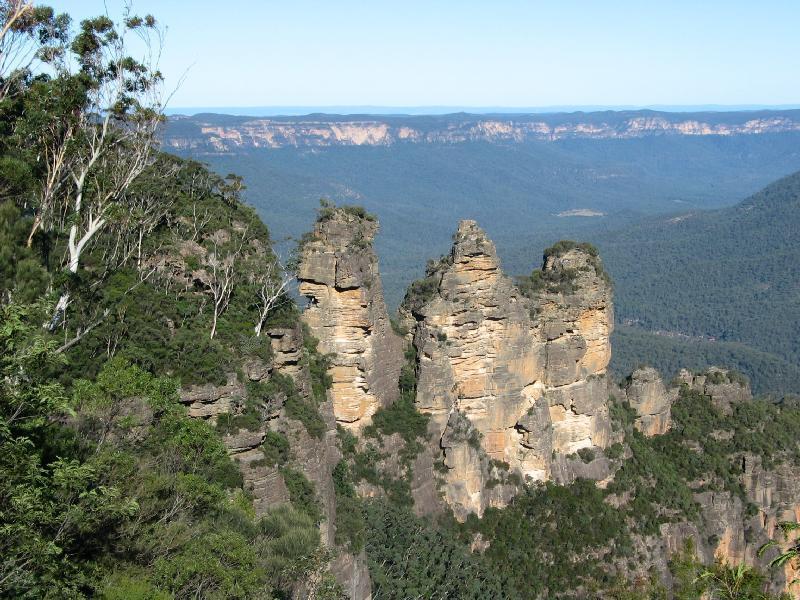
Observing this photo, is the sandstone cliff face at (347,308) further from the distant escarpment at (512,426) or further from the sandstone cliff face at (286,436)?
the sandstone cliff face at (286,436)

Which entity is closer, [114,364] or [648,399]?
[114,364]

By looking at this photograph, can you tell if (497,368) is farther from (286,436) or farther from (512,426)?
(286,436)

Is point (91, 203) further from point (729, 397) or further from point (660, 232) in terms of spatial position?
point (660, 232)

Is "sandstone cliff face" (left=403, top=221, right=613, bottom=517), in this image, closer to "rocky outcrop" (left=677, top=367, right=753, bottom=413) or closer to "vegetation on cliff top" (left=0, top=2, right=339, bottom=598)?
"vegetation on cliff top" (left=0, top=2, right=339, bottom=598)

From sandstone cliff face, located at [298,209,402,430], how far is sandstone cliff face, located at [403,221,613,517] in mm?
2557

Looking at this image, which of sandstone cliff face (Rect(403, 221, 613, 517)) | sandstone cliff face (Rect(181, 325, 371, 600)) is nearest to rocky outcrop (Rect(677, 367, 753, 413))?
sandstone cliff face (Rect(403, 221, 613, 517))

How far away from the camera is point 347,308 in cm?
2923

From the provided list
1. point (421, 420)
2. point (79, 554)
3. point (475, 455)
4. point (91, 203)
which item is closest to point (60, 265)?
point (91, 203)

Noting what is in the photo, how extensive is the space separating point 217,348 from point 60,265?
472 cm

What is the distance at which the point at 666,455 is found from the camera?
40.2 meters

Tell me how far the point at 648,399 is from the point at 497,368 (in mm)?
11590

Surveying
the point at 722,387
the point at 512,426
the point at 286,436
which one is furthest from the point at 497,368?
the point at 722,387

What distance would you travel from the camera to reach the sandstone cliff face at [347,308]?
28.8m

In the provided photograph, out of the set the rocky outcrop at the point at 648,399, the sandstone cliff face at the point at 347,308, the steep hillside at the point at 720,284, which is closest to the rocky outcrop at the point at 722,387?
the rocky outcrop at the point at 648,399
